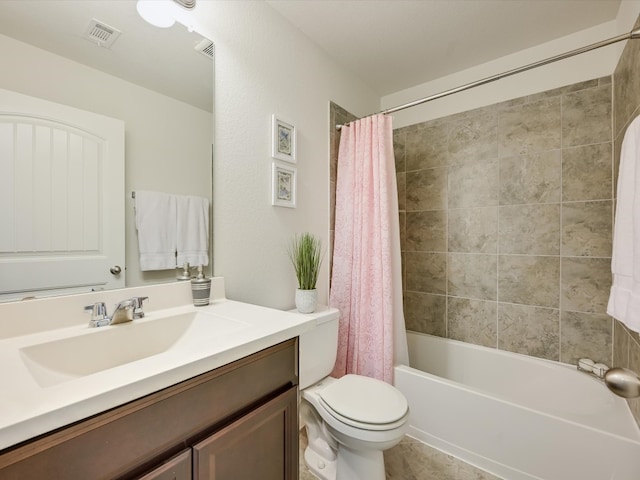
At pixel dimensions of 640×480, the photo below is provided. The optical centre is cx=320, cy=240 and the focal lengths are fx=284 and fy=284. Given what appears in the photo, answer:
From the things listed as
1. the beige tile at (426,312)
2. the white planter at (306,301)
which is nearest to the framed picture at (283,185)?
the white planter at (306,301)

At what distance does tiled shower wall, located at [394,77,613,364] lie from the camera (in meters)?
1.64

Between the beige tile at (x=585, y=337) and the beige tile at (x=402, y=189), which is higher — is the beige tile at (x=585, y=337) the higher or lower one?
the lower one

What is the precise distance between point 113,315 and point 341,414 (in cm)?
86

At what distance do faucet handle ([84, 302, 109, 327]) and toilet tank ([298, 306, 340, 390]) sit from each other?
2.23 ft

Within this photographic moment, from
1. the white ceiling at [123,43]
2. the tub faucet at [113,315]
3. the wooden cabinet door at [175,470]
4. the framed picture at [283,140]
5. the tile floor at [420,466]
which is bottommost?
the tile floor at [420,466]

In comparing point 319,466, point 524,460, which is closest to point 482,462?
point 524,460

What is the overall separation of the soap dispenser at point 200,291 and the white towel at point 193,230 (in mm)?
104

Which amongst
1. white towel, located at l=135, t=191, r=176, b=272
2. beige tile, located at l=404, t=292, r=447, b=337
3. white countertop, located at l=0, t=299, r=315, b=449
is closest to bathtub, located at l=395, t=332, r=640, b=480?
beige tile, located at l=404, t=292, r=447, b=337

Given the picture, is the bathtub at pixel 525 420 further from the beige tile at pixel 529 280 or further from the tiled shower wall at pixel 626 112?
the beige tile at pixel 529 280

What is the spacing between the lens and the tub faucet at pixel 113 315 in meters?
0.85

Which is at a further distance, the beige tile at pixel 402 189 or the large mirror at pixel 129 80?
the beige tile at pixel 402 189

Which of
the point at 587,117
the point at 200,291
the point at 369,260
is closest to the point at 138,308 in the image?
the point at 200,291

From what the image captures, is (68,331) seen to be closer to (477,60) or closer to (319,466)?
(319,466)

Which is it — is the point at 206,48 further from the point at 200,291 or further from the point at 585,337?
the point at 585,337
